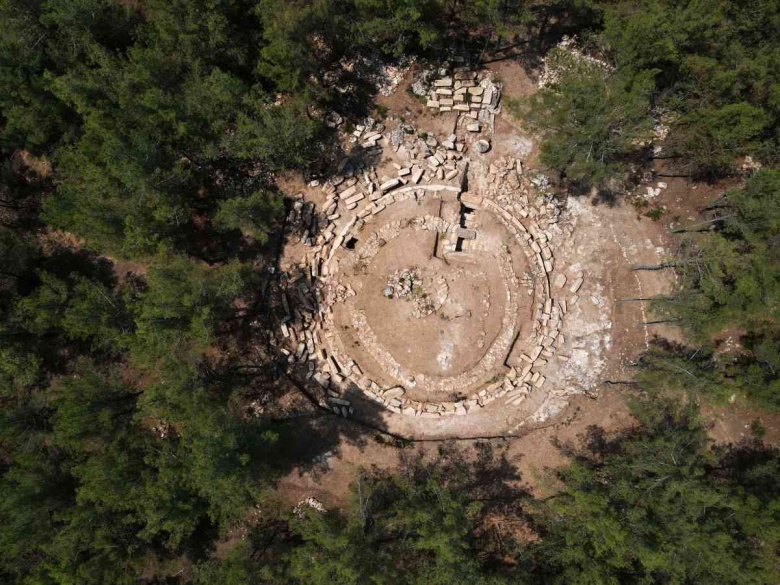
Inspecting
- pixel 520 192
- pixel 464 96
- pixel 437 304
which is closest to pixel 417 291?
pixel 437 304

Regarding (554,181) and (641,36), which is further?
(554,181)

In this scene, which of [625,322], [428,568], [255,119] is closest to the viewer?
[428,568]

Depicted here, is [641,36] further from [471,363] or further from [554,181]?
[471,363]

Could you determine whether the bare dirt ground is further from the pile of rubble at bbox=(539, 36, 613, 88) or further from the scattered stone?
the pile of rubble at bbox=(539, 36, 613, 88)

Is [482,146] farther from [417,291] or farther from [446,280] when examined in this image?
[417,291]

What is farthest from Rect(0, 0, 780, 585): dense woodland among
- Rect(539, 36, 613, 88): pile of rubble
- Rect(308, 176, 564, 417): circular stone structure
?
Rect(308, 176, 564, 417): circular stone structure

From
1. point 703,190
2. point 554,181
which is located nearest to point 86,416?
point 554,181
